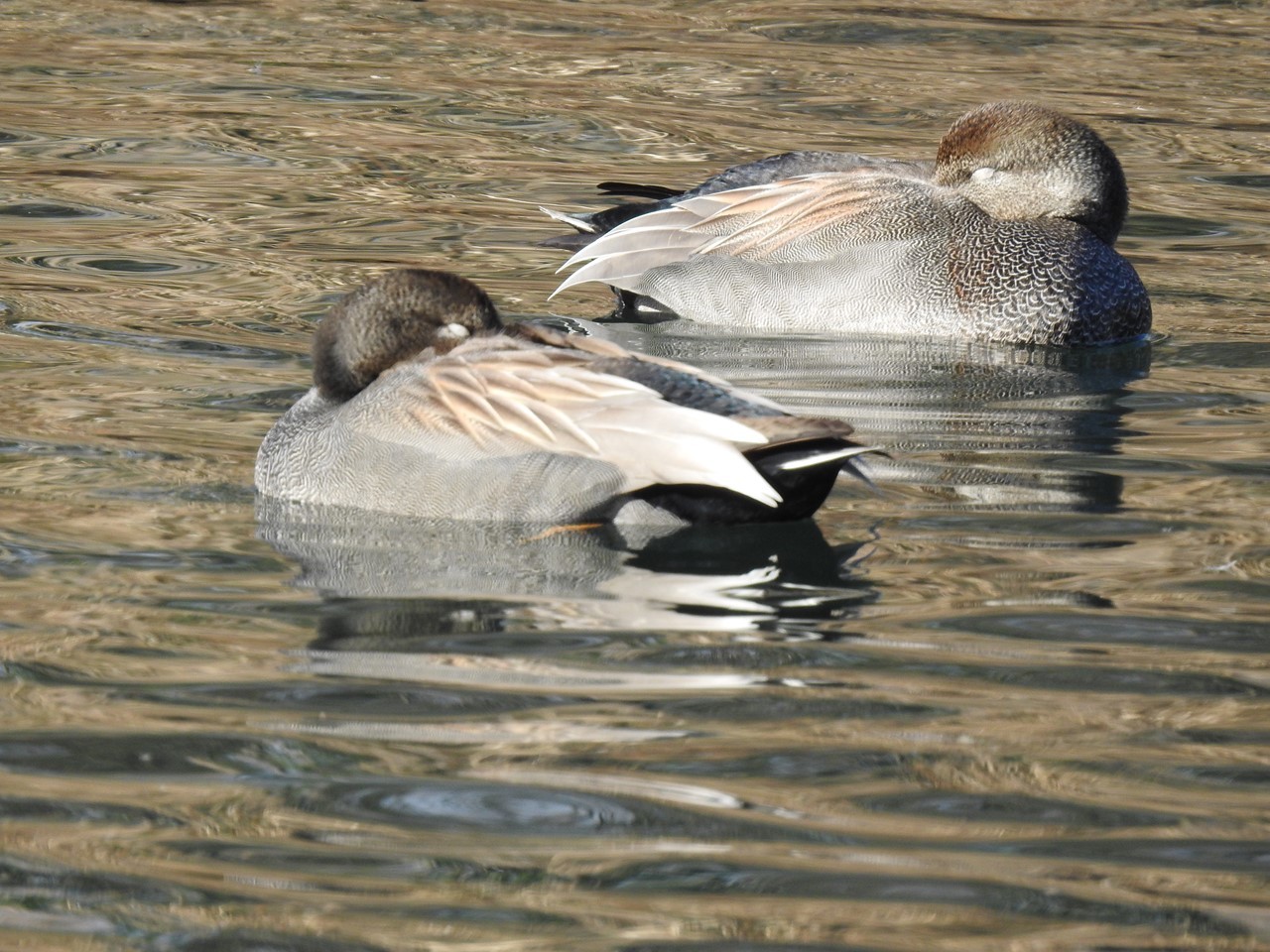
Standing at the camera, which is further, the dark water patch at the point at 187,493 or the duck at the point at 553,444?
the dark water patch at the point at 187,493

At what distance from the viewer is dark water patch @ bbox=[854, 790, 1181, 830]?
166 inches

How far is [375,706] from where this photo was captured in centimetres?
482

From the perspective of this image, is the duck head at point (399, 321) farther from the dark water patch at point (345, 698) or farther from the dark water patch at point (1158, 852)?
the dark water patch at point (1158, 852)

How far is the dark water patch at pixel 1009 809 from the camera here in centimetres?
421

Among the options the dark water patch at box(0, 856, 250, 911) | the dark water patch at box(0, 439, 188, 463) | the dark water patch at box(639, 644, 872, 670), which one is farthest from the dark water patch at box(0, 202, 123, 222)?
the dark water patch at box(0, 856, 250, 911)

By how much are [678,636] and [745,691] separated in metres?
0.45

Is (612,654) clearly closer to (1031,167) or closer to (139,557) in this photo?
(139,557)

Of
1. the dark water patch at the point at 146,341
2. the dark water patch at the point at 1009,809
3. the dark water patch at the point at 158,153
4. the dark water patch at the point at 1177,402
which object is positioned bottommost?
the dark water patch at the point at 146,341

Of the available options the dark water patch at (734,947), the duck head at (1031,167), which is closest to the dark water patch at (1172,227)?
the duck head at (1031,167)

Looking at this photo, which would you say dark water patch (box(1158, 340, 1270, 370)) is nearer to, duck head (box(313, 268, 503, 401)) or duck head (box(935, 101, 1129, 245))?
duck head (box(935, 101, 1129, 245))

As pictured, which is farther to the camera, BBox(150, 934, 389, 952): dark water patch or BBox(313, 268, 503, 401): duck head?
BBox(313, 268, 503, 401): duck head

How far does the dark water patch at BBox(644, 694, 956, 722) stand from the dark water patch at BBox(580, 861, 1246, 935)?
2.65 feet

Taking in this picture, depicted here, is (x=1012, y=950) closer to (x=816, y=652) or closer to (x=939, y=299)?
(x=816, y=652)

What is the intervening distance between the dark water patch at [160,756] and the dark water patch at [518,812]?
16 cm
